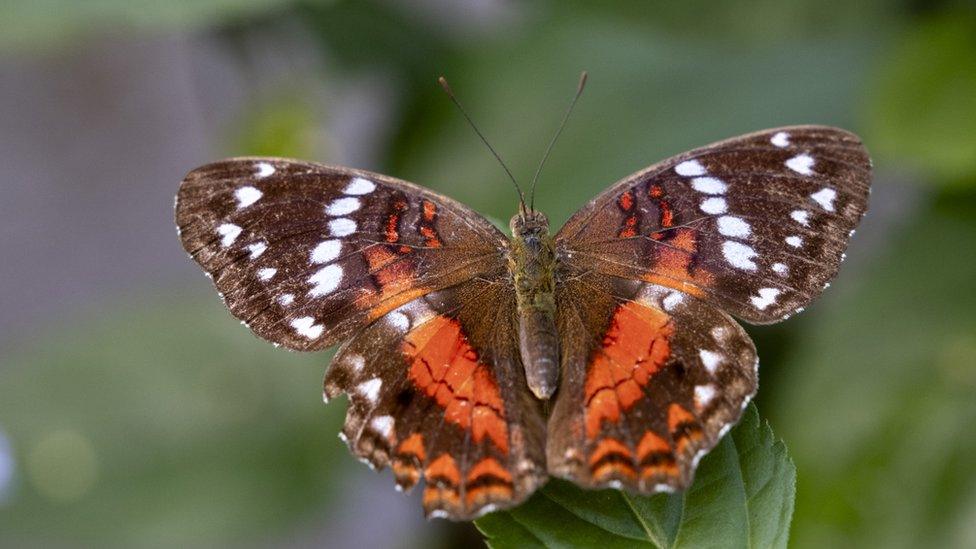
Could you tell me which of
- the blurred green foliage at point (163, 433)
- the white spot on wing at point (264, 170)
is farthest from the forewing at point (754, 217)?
the blurred green foliage at point (163, 433)

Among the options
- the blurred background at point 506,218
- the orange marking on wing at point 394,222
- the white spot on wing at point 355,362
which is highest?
the orange marking on wing at point 394,222

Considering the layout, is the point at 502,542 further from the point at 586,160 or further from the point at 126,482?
the point at 126,482

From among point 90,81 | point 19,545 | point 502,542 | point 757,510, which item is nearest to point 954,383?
point 757,510

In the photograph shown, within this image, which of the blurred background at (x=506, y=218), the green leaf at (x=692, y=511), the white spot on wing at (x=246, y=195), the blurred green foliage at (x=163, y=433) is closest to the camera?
the green leaf at (x=692, y=511)

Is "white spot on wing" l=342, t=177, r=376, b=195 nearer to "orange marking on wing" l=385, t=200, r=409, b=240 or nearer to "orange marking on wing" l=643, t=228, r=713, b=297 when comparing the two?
"orange marking on wing" l=385, t=200, r=409, b=240

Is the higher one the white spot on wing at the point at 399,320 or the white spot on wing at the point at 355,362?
the white spot on wing at the point at 355,362

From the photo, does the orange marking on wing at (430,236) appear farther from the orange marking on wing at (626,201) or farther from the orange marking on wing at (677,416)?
the orange marking on wing at (677,416)
